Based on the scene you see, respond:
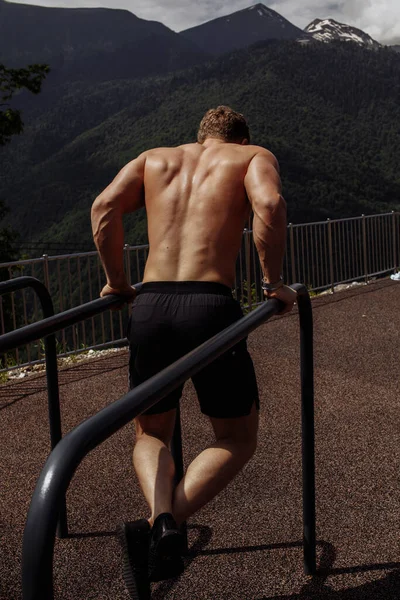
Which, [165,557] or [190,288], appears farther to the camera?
[190,288]

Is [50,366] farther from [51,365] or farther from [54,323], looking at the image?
[54,323]

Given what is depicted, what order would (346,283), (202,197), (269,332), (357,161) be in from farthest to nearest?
(357,161) → (346,283) → (269,332) → (202,197)

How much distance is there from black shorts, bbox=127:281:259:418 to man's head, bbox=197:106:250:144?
23.9 inches

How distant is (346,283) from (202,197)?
974 cm

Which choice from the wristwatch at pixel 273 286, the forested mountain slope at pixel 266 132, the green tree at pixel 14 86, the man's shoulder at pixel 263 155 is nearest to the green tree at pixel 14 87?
the green tree at pixel 14 86

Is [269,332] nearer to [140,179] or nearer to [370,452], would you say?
[370,452]

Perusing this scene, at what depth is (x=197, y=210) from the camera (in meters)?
2.53

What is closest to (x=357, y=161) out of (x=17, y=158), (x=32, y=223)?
(x=32, y=223)

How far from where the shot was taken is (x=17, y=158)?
114 metres

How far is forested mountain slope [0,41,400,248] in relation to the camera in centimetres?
7150

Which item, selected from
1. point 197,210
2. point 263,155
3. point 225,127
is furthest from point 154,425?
point 225,127

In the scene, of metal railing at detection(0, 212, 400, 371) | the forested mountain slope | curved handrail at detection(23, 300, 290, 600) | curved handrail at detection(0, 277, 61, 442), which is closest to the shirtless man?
curved handrail at detection(0, 277, 61, 442)

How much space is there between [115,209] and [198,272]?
40 centimetres

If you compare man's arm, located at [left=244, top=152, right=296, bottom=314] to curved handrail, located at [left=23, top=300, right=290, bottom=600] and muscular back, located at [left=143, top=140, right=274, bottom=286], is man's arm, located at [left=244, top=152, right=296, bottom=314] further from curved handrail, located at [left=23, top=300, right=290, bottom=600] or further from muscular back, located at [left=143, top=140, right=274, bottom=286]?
curved handrail, located at [left=23, top=300, right=290, bottom=600]
